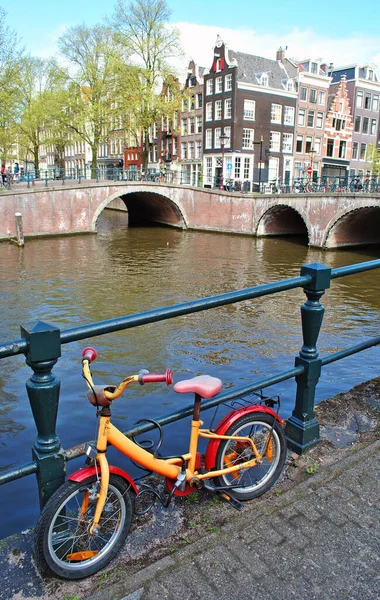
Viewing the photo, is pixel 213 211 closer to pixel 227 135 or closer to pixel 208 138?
pixel 227 135

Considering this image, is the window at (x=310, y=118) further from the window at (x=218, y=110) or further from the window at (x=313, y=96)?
the window at (x=218, y=110)

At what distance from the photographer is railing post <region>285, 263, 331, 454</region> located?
268 cm

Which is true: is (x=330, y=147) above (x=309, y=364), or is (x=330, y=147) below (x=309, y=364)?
above

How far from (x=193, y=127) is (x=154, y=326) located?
35.9 m

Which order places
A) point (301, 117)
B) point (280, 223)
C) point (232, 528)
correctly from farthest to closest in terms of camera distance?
point (301, 117) → point (280, 223) → point (232, 528)

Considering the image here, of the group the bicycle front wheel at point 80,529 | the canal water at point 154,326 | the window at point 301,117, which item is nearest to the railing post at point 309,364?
the bicycle front wheel at point 80,529

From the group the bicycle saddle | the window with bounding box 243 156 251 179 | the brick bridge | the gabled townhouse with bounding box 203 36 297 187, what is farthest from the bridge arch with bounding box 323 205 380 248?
the bicycle saddle

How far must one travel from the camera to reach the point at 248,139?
40.4 m

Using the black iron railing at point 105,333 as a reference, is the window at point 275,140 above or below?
above

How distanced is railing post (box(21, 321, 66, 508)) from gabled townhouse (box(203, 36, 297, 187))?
37.9m

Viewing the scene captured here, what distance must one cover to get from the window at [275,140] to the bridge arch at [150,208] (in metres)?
12.0

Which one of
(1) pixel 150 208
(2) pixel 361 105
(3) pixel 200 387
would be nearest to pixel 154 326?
(3) pixel 200 387

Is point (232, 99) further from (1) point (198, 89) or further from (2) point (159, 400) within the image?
(2) point (159, 400)

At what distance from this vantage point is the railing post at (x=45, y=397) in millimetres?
1864
